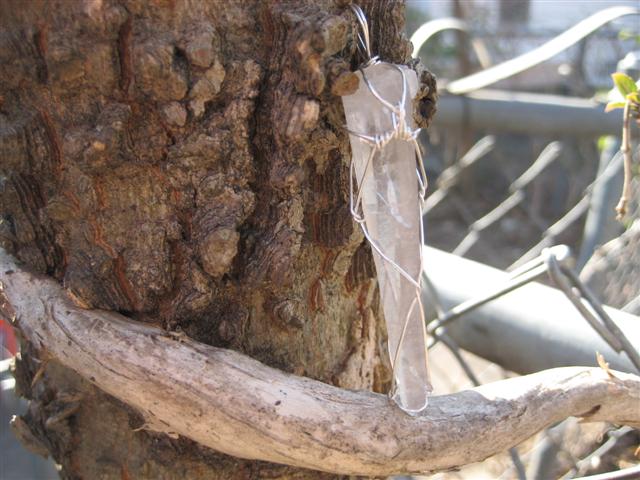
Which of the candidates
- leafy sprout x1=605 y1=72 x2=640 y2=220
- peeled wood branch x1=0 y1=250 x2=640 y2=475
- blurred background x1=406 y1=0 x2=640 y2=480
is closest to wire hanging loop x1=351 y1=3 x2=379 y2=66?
peeled wood branch x1=0 y1=250 x2=640 y2=475

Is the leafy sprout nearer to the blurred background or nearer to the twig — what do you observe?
the twig

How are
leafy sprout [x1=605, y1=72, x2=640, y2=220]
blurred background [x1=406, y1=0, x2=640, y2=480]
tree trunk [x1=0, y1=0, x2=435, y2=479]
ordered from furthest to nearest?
blurred background [x1=406, y1=0, x2=640, y2=480], leafy sprout [x1=605, y1=72, x2=640, y2=220], tree trunk [x1=0, y1=0, x2=435, y2=479]

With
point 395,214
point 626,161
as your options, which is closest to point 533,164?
point 626,161

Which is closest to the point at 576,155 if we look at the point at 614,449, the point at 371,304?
the point at 614,449

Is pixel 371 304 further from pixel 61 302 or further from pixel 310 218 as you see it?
pixel 61 302

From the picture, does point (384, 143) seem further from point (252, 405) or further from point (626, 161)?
point (626, 161)

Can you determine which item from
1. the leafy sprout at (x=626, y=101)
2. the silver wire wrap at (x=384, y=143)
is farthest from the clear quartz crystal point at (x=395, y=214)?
the leafy sprout at (x=626, y=101)
